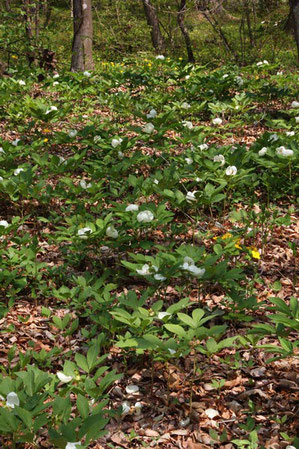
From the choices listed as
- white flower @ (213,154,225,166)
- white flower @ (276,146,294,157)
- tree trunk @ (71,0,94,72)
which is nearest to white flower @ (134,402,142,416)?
white flower @ (213,154,225,166)

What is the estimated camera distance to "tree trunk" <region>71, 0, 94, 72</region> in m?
7.41

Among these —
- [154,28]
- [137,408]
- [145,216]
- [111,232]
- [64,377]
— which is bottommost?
[137,408]

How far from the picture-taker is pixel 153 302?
2.69 metres

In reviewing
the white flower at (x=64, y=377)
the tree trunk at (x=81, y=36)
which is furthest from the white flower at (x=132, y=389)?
the tree trunk at (x=81, y=36)

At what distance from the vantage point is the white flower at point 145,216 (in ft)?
8.99

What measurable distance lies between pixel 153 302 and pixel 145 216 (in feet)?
1.74

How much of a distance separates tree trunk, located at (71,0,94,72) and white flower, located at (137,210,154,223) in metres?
5.40

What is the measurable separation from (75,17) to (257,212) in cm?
562

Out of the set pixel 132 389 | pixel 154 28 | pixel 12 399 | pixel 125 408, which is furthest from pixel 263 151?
pixel 154 28

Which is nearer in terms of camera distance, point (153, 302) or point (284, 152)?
point (153, 302)

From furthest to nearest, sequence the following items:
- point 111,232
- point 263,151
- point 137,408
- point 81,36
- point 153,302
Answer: point 81,36 < point 263,151 < point 111,232 < point 153,302 < point 137,408

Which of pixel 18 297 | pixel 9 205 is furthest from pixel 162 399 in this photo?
pixel 9 205

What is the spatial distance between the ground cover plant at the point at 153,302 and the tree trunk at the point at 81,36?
2.75 meters

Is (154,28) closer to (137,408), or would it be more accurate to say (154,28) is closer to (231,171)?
(231,171)
